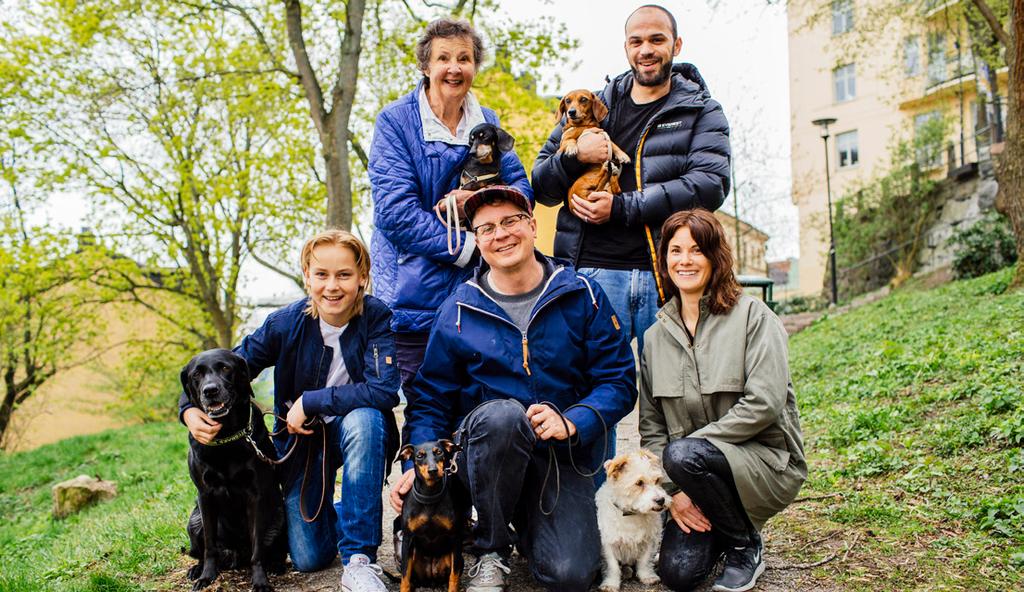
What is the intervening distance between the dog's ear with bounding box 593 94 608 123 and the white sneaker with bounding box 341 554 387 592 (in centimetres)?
256

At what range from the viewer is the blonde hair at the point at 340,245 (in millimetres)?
3555

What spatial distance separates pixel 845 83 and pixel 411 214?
104ft

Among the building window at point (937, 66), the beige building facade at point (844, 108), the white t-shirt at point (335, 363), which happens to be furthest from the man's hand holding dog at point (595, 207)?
the building window at point (937, 66)

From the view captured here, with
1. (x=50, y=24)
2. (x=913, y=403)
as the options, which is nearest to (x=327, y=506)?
(x=913, y=403)

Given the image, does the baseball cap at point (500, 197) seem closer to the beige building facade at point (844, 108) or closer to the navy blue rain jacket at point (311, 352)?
the navy blue rain jacket at point (311, 352)

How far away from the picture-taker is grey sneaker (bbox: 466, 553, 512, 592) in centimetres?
304

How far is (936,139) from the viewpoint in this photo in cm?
2195

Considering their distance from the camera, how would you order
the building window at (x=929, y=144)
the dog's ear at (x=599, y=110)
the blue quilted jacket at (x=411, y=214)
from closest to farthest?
the blue quilted jacket at (x=411, y=214) < the dog's ear at (x=599, y=110) < the building window at (x=929, y=144)

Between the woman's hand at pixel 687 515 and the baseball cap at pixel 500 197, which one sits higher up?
the baseball cap at pixel 500 197

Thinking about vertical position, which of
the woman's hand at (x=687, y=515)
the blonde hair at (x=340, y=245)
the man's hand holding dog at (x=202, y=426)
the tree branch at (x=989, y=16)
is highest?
the tree branch at (x=989, y=16)

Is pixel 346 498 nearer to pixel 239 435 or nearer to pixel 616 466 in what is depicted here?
pixel 239 435

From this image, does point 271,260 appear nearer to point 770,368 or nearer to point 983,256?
point 983,256

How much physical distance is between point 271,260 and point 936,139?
66.1ft

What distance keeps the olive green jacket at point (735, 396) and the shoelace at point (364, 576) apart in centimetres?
134
